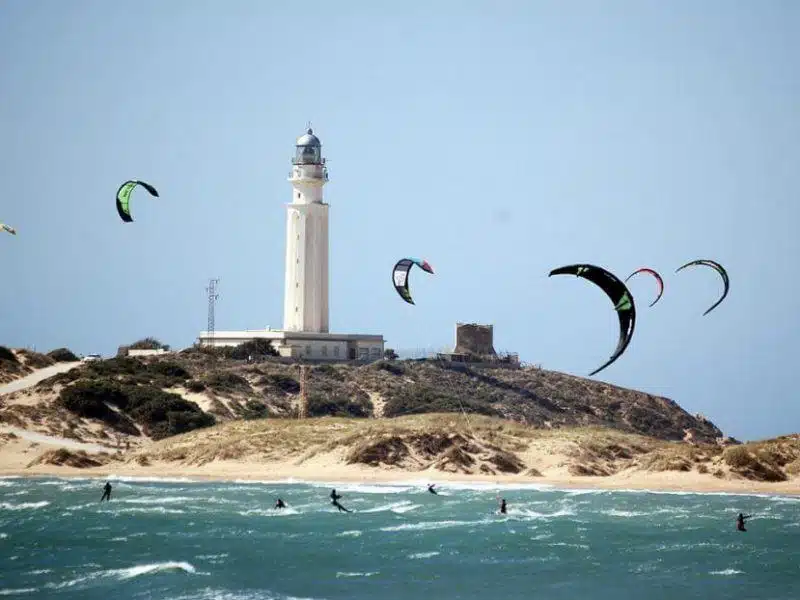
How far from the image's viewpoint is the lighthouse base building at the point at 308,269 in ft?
237

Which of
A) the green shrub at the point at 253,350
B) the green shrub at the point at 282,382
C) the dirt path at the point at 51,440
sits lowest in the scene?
the dirt path at the point at 51,440

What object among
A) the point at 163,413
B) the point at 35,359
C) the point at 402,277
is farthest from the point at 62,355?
the point at 402,277

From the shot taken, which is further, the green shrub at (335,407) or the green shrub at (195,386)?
the green shrub at (195,386)

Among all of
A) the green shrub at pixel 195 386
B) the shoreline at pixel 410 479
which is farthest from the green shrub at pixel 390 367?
the shoreline at pixel 410 479

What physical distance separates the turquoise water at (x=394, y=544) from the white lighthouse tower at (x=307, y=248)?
1200 inches

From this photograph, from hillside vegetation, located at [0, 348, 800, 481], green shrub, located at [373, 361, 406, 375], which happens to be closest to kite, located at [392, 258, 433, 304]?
hillside vegetation, located at [0, 348, 800, 481]

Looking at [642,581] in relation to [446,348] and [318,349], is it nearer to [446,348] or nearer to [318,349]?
[318,349]

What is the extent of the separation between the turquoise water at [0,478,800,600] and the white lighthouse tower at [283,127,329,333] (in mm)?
30484

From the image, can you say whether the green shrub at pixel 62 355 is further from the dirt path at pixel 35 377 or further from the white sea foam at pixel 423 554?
the white sea foam at pixel 423 554

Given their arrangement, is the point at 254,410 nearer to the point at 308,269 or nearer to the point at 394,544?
the point at 308,269

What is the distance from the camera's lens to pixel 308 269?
72.2 metres

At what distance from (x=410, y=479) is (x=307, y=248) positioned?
30.6 metres

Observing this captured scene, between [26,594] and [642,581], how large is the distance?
11.7m

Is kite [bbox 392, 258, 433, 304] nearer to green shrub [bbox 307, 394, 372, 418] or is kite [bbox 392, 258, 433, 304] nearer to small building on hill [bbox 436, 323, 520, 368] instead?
green shrub [bbox 307, 394, 372, 418]
